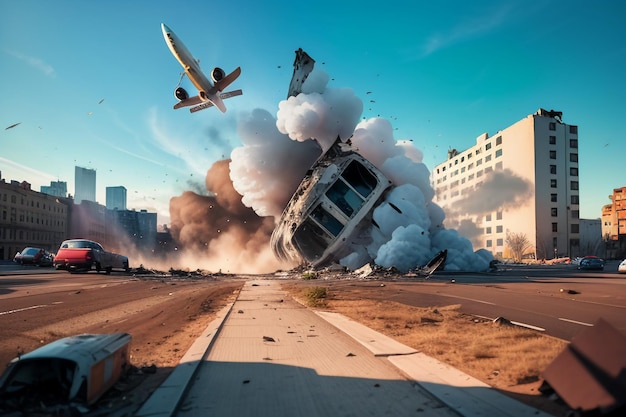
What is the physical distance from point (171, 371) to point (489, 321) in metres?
7.34

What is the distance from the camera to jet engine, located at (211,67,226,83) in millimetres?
28078

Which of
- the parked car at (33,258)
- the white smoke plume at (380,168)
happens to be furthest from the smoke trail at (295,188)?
the parked car at (33,258)

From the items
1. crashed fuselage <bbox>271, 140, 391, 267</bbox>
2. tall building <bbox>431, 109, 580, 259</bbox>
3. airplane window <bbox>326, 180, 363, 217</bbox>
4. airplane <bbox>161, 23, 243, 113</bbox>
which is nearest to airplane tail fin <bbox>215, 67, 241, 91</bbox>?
airplane <bbox>161, 23, 243, 113</bbox>

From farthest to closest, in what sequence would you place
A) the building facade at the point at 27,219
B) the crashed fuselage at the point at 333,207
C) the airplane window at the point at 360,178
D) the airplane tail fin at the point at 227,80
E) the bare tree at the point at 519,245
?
1. the bare tree at the point at 519,245
2. the building facade at the point at 27,219
3. the airplane window at the point at 360,178
4. the crashed fuselage at the point at 333,207
5. the airplane tail fin at the point at 227,80

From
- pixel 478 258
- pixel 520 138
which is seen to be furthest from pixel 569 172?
pixel 478 258

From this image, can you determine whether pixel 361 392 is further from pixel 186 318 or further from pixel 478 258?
pixel 478 258

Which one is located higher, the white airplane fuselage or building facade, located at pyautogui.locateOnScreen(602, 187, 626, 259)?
the white airplane fuselage

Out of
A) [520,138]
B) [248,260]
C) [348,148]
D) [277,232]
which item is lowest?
[248,260]

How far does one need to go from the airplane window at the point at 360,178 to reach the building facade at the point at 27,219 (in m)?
58.5

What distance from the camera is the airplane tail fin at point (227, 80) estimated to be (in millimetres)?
29311

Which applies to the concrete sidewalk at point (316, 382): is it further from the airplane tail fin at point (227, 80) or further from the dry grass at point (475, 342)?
the airplane tail fin at point (227, 80)

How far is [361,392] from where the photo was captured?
496cm

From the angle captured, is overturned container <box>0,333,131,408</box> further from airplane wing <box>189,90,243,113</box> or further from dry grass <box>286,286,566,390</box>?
airplane wing <box>189,90,243,113</box>

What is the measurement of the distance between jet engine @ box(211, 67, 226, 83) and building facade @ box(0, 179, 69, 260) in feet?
203
